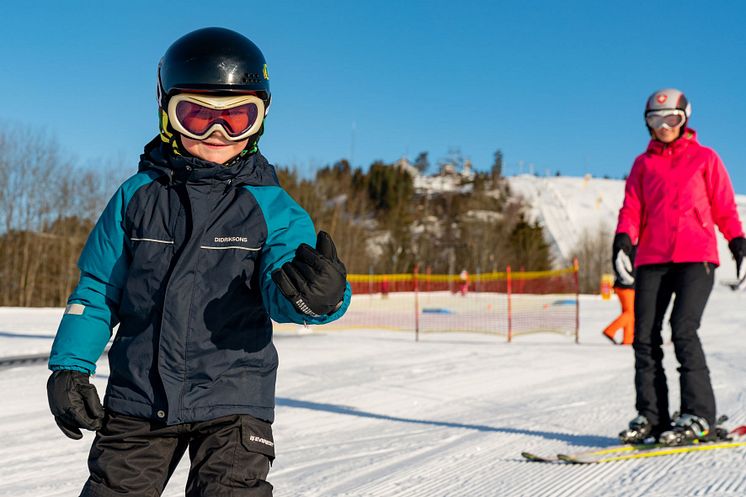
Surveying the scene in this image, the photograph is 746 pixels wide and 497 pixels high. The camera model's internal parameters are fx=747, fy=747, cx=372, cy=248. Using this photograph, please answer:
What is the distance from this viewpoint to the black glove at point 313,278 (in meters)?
Answer: 1.96

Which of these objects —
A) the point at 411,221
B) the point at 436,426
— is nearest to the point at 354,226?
the point at 411,221

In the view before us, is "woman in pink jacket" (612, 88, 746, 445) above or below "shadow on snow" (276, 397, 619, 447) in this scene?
above

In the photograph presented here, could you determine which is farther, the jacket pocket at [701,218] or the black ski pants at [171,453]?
the jacket pocket at [701,218]

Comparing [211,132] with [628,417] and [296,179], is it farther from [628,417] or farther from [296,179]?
[296,179]

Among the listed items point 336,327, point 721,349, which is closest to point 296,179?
point 336,327

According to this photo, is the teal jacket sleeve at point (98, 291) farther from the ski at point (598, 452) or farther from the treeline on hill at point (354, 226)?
the treeline on hill at point (354, 226)

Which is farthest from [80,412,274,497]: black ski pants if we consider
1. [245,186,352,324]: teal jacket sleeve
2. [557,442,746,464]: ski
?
[557,442,746,464]: ski

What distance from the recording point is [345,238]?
51281 mm

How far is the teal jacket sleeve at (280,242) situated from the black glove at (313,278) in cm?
4

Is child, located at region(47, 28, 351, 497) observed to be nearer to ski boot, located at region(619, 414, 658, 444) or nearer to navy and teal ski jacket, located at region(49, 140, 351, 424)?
navy and teal ski jacket, located at region(49, 140, 351, 424)

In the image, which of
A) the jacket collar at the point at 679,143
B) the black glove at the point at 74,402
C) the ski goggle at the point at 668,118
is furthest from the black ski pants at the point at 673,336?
the black glove at the point at 74,402

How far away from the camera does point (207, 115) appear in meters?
2.32

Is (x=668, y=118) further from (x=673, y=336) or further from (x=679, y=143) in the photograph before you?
(x=673, y=336)

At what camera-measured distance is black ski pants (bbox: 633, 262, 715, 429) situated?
4.45 metres
